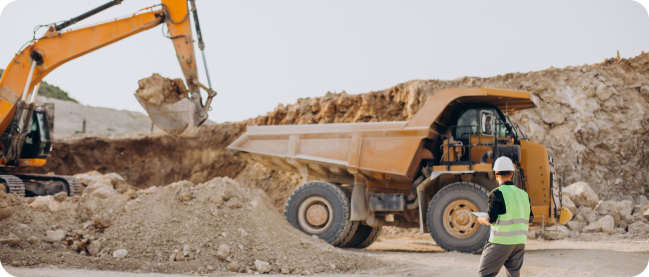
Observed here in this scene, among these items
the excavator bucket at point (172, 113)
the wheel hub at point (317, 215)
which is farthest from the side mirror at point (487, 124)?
the excavator bucket at point (172, 113)

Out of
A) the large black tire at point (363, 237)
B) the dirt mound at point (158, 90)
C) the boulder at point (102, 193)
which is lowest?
the large black tire at point (363, 237)

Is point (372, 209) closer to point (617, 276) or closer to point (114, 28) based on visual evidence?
point (617, 276)

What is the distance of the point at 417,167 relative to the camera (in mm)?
9094

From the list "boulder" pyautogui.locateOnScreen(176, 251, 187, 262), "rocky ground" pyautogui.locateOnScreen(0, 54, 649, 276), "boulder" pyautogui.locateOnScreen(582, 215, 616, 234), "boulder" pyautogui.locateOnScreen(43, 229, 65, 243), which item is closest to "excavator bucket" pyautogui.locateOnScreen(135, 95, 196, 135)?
"rocky ground" pyautogui.locateOnScreen(0, 54, 649, 276)

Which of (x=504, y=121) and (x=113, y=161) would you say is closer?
(x=504, y=121)

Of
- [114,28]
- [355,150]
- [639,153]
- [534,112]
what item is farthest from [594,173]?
[114,28]

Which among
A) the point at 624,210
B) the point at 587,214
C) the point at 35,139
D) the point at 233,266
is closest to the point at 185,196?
the point at 233,266

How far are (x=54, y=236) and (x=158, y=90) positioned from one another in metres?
4.47

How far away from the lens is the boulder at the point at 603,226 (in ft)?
35.7

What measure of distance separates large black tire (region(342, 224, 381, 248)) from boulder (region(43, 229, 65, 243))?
16.8 ft

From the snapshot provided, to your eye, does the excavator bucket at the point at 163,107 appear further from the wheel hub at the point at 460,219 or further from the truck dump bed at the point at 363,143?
the wheel hub at the point at 460,219

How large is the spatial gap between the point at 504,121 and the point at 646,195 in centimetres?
838

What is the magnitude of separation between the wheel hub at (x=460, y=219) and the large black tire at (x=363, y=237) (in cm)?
233

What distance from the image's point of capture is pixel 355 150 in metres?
9.27
